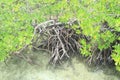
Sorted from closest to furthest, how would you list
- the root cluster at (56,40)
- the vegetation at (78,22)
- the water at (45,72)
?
the vegetation at (78,22)
the water at (45,72)
the root cluster at (56,40)

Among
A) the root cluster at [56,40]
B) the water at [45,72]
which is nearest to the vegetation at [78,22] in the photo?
the root cluster at [56,40]

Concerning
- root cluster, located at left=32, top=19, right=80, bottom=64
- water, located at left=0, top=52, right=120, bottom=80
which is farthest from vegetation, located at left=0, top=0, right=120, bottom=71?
water, located at left=0, top=52, right=120, bottom=80

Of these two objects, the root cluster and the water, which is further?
the root cluster

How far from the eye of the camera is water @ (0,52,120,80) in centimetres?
391

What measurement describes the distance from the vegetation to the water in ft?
0.63

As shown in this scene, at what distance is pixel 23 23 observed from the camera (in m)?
4.01

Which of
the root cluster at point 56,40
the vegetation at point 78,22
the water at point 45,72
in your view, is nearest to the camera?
the vegetation at point 78,22

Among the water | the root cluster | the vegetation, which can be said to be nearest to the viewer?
the vegetation

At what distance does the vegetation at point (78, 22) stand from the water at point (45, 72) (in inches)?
7.6

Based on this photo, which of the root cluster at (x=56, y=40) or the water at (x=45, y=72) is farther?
the root cluster at (x=56, y=40)

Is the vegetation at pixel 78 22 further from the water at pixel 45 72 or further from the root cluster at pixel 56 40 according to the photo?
the water at pixel 45 72

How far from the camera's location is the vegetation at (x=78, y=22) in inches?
144

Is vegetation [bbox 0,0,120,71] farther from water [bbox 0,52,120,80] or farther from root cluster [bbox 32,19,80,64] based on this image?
water [bbox 0,52,120,80]

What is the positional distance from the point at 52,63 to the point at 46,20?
0.61 metres
